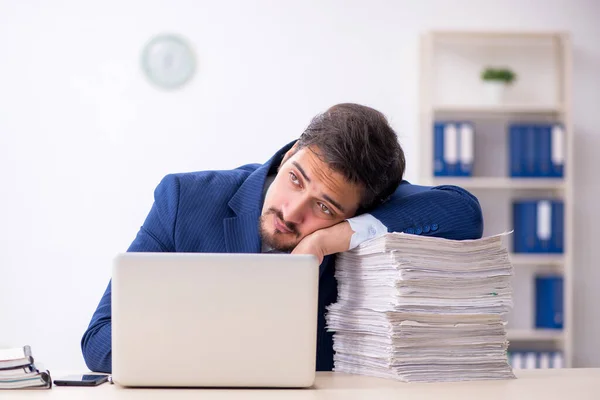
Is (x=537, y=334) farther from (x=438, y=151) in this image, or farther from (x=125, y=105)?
(x=125, y=105)

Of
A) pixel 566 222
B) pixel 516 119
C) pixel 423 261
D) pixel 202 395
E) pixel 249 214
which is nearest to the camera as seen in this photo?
pixel 202 395

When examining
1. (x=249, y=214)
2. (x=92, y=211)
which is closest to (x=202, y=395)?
(x=249, y=214)

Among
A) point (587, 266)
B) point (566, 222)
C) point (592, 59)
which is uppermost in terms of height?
point (592, 59)

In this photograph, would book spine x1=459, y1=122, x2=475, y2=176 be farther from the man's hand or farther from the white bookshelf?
the man's hand

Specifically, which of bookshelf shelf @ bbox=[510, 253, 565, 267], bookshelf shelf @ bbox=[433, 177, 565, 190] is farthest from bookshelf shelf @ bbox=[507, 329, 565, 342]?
bookshelf shelf @ bbox=[433, 177, 565, 190]

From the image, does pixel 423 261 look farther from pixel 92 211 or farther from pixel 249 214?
pixel 92 211

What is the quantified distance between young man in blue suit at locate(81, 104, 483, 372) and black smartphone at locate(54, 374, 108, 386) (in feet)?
0.91

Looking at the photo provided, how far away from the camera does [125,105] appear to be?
446 cm

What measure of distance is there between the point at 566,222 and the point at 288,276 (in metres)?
3.38

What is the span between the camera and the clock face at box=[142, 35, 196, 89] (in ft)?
14.6

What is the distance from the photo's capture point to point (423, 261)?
53.3 inches

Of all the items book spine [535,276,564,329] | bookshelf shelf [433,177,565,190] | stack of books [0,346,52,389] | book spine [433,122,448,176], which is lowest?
book spine [535,276,564,329]

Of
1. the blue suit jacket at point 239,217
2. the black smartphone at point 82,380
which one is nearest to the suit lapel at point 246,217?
the blue suit jacket at point 239,217

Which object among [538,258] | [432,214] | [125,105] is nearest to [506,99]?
[538,258]
